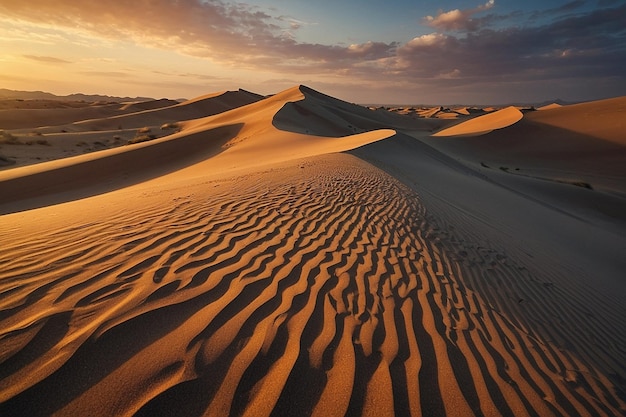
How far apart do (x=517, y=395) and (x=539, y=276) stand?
3088 millimetres

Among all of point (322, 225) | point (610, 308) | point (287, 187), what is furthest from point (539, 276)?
point (287, 187)

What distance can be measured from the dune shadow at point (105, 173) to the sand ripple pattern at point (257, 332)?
7.84m

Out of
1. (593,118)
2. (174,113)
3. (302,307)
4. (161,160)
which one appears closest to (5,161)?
(161,160)

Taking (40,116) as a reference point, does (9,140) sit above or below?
above

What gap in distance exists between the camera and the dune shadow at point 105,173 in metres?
10.1

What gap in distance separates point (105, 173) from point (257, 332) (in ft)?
42.4

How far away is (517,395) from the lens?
2379mm

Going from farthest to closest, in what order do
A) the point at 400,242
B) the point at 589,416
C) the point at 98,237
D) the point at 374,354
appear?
the point at 400,242
the point at 98,237
the point at 374,354
the point at 589,416

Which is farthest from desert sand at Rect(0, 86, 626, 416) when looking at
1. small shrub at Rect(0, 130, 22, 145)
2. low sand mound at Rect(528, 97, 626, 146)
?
low sand mound at Rect(528, 97, 626, 146)

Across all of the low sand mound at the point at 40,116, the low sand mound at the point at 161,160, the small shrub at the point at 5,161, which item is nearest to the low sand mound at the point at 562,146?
the low sand mound at the point at 161,160

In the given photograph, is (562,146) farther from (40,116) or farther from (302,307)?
(40,116)

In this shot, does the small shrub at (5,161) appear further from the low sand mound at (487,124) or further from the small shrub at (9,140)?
the low sand mound at (487,124)

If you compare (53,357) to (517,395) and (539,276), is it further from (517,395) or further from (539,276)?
(539,276)

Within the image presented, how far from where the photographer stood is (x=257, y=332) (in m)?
2.55
